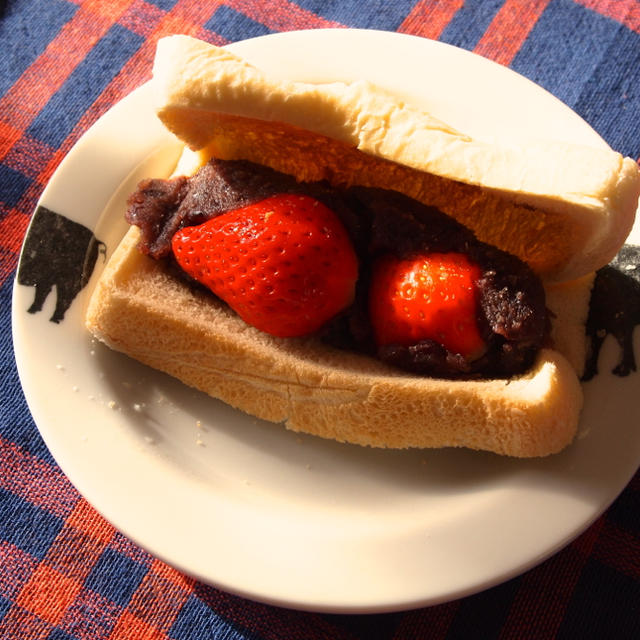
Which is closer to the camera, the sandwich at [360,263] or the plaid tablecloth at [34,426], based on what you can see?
the sandwich at [360,263]

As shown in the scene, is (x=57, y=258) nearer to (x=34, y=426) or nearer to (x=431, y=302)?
(x=34, y=426)

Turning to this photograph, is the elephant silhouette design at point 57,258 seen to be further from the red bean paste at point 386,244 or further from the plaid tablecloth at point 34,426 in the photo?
the plaid tablecloth at point 34,426

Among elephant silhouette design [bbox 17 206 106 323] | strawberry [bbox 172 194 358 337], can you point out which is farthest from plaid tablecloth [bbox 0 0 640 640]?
strawberry [bbox 172 194 358 337]

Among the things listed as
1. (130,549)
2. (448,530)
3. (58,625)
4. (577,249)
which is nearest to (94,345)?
(130,549)

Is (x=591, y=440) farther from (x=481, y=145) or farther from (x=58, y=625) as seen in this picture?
(x=58, y=625)

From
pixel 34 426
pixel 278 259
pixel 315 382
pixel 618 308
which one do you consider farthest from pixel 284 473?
pixel 618 308

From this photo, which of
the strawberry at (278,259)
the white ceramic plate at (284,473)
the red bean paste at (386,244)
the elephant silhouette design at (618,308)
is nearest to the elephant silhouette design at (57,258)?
the white ceramic plate at (284,473)

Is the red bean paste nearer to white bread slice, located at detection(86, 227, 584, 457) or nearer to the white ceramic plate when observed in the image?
white bread slice, located at detection(86, 227, 584, 457)
